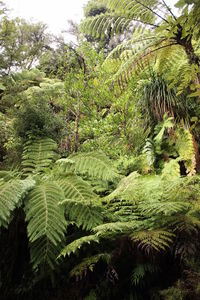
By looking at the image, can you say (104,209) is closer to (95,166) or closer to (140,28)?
(95,166)

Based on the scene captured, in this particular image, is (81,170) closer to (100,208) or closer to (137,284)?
(100,208)

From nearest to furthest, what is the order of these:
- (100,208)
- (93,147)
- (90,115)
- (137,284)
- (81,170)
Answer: (137,284) → (100,208) → (81,170) → (93,147) → (90,115)

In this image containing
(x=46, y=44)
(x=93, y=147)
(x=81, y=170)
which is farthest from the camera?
(x=46, y=44)

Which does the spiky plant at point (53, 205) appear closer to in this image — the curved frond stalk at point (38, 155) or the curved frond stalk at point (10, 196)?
the curved frond stalk at point (10, 196)

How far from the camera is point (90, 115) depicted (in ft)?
13.9

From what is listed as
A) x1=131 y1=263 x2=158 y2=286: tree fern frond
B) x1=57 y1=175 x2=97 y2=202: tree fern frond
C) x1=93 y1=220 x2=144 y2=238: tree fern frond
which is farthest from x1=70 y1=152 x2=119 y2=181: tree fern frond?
x1=131 y1=263 x2=158 y2=286: tree fern frond

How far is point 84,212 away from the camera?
1551 mm

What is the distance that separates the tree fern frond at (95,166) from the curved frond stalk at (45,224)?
15.6 inches

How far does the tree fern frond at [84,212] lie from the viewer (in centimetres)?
150

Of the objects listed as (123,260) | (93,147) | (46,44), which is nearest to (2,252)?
(123,260)

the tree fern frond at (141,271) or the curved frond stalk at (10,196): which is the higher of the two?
the curved frond stalk at (10,196)

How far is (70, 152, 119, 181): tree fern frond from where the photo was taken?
1882 millimetres

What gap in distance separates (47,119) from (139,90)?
299cm

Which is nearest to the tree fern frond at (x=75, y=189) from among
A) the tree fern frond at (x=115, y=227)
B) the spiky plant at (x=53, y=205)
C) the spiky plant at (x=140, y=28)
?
the spiky plant at (x=53, y=205)
